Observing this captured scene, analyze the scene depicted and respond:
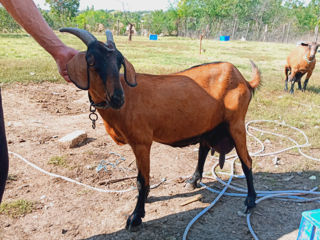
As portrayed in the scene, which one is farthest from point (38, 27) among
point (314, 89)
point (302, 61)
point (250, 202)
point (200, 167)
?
point (314, 89)

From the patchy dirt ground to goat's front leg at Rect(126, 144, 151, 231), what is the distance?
10 cm

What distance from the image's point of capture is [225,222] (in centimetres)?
310

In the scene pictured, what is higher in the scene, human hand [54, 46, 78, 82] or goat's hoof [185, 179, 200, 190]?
human hand [54, 46, 78, 82]

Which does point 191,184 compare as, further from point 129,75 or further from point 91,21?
point 91,21

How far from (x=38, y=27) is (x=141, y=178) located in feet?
5.35

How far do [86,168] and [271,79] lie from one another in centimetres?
929

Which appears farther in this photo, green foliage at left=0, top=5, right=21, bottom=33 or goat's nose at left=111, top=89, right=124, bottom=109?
green foliage at left=0, top=5, right=21, bottom=33

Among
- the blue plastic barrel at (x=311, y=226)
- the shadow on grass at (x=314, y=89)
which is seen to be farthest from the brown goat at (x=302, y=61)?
the blue plastic barrel at (x=311, y=226)

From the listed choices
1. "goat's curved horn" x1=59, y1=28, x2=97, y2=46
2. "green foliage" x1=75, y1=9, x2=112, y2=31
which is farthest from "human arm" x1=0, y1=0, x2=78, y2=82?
"green foliage" x1=75, y1=9, x2=112, y2=31

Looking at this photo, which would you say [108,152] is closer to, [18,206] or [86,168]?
[86,168]

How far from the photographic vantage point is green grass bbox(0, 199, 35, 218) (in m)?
3.05

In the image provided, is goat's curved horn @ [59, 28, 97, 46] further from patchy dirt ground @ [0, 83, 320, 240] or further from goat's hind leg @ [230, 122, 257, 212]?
patchy dirt ground @ [0, 83, 320, 240]

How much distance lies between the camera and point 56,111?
6.21 m

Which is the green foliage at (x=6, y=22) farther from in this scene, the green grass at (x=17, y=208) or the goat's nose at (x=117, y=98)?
the goat's nose at (x=117, y=98)
